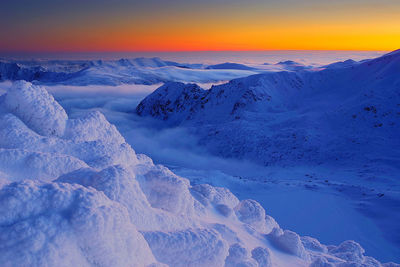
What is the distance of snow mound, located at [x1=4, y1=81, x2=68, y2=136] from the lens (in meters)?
4.52

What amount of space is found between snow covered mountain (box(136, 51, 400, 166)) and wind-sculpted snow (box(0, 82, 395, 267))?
54.8 ft

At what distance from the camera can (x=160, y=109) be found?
4691 cm

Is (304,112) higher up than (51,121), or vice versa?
(51,121)

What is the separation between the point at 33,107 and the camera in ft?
15.0

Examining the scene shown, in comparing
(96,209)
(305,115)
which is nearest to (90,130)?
(96,209)

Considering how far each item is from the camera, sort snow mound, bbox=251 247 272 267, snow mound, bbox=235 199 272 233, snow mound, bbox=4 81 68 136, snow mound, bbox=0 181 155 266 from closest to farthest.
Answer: snow mound, bbox=0 181 155 266
snow mound, bbox=251 247 272 267
snow mound, bbox=4 81 68 136
snow mound, bbox=235 199 272 233

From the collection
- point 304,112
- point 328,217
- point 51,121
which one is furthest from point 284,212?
point 304,112

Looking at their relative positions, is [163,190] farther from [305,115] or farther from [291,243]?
[305,115]

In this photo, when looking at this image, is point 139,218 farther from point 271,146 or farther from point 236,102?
point 236,102

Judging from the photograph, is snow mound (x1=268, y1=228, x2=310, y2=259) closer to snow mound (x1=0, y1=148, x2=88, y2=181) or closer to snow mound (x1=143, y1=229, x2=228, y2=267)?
snow mound (x1=143, y1=229, x2=228, y2=267)

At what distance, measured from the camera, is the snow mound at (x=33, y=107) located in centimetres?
452

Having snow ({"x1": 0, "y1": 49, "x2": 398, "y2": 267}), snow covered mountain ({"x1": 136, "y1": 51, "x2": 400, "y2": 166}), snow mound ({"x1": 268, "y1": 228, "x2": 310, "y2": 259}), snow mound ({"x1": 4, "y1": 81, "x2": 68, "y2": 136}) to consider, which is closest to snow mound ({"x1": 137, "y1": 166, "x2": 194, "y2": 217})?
snow ({"x1": 0, "y1": 49, "x2": 398, "y2": 267})

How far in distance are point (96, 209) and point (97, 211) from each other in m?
0.02

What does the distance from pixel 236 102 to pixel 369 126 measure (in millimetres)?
12927
